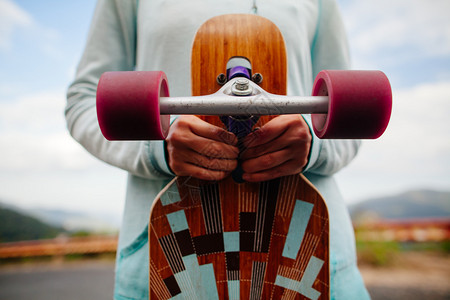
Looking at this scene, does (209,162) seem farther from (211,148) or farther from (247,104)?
(247,104)

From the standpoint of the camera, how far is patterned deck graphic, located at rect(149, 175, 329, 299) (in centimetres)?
67

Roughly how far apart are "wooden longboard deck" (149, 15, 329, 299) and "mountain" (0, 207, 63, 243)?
25.4ft

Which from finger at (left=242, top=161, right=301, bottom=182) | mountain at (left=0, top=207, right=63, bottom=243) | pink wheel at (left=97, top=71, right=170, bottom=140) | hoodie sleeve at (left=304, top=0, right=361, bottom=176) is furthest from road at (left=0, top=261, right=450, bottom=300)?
pink wheel at (left=97, top=71, right=170, bottom=140)

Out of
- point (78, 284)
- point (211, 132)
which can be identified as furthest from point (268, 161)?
point (78, 284)

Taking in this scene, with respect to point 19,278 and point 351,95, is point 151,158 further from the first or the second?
point 19,278

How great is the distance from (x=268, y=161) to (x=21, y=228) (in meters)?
8.84

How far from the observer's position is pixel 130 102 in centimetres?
43

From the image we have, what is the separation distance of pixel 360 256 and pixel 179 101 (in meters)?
5.51

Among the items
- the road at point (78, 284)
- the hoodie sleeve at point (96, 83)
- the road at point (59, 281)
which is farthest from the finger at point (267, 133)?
the road at point (59, 281)

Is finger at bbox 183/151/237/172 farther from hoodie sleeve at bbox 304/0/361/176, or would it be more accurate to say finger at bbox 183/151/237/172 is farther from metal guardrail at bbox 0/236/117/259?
metal guardrail at bbox 0/236/117/259

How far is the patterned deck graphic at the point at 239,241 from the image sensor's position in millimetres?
667

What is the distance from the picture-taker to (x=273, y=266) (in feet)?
2.22

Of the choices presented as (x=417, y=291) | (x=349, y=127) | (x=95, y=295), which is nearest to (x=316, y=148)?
(x=349, y=127)

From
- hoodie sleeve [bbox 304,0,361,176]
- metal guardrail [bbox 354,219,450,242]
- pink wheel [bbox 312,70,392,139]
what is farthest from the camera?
metal guardrail [bbox 354,219,450,242]
